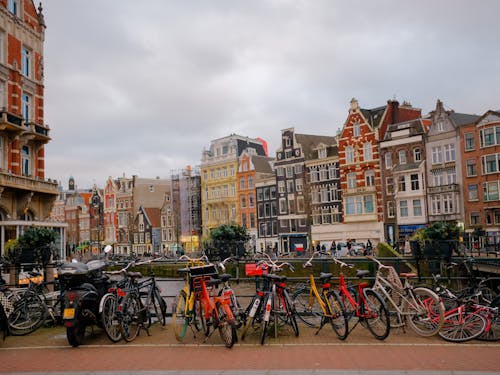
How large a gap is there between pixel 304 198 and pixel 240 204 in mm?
11511

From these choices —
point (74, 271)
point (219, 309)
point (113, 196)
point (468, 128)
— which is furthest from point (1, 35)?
point (113, 196)

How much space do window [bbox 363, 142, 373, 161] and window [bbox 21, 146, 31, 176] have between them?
3160cm

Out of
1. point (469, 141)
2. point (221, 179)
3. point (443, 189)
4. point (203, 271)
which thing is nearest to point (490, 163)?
point (469, 141)

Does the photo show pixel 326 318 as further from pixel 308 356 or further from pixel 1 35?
pixel 1 35

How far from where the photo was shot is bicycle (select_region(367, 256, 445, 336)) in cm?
797

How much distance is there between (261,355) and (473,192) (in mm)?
38346

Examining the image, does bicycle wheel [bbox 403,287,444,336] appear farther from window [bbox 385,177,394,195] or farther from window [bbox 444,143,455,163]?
window [bbox 385,177,394,195]

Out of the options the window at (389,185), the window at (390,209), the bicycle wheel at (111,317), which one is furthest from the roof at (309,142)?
the bicycle wheel at (111,317)

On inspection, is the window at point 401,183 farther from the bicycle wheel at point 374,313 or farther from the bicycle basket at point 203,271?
the bicycle basket at point 203,271

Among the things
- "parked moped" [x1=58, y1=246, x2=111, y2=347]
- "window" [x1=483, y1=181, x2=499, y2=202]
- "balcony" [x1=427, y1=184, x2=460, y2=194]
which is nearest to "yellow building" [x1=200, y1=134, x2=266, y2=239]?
"balcony" [x1=427, y1=184, x2=460, y2=194]

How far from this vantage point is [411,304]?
8.21m

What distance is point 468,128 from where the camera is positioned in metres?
41.4

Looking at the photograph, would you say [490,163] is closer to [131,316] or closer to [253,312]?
[253,312]

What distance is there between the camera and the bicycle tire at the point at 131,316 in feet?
27.2
